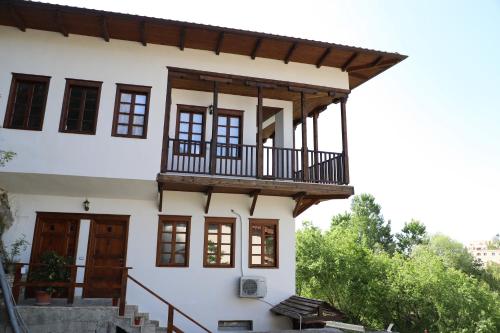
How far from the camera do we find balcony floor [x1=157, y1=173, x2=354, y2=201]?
10.2m

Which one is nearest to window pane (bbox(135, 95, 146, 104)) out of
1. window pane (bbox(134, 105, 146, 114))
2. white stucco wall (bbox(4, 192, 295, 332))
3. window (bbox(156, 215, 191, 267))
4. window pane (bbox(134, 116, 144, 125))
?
window pane (bbox(134, 105, 146, 114))

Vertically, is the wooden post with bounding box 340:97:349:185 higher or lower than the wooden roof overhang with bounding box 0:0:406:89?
lower

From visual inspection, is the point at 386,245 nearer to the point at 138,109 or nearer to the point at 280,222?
the point at 280,222

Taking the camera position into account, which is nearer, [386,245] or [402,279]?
[402,279]

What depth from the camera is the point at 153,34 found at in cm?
1059

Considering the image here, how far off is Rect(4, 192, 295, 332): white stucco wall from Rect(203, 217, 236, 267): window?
0.16 meters

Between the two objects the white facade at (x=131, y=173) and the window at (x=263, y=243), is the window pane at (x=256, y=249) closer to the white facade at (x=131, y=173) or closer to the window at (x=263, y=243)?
the window at (x=263, y=243)

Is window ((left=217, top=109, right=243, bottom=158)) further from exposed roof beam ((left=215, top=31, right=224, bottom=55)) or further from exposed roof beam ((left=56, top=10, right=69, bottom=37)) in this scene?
exposed roof beam ((left=56, top=10, right=69, bottom=37))

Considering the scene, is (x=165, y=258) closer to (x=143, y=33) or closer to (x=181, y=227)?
(x=181, y=227)

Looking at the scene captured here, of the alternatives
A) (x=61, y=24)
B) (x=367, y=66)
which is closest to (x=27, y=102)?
(x=61, y=24)

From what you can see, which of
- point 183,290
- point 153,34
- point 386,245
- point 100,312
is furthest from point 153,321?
point 386,245

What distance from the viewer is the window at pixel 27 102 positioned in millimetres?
9945

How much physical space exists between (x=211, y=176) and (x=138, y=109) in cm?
271

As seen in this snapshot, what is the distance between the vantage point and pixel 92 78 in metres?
10.4
